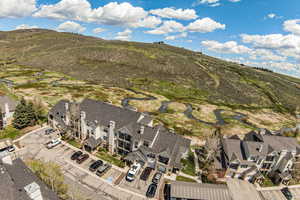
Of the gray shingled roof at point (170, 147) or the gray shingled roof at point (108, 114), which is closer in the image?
the gray shingled roof at point (170, 147)

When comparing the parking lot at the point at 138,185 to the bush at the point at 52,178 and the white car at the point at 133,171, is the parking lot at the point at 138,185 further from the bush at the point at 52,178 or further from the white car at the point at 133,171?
the bush at the point at 52,178

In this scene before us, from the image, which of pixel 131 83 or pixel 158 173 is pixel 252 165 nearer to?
pixel 158 173

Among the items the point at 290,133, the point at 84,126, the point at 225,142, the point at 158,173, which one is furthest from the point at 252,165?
the point at 290,133

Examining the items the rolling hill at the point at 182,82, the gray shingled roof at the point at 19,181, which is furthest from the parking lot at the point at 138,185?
the rolling hill at the point at 182,82

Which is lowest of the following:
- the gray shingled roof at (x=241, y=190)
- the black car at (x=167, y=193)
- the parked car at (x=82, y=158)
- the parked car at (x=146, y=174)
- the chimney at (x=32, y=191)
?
the gray shingled roof at (x=241, y=190)

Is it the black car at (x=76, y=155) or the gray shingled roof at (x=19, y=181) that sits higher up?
the gray shingled roof at (x=19, y=181)

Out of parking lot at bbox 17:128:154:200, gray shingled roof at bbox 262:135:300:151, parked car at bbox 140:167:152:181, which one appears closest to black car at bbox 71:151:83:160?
parking lot at bbox 17:128:154:200
